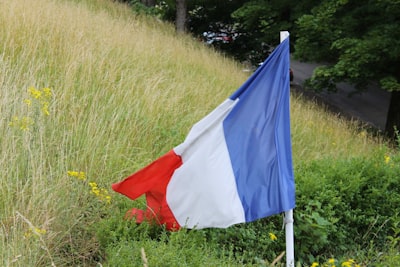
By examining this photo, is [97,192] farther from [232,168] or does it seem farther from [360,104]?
[360,104]

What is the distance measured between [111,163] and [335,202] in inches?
78.0

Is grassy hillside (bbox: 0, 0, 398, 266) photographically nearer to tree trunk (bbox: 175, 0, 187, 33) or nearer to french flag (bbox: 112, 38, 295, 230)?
french flag (bbox: 112, 38, 295, 230)

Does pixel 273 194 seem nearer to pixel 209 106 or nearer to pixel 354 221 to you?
pixel 354 221

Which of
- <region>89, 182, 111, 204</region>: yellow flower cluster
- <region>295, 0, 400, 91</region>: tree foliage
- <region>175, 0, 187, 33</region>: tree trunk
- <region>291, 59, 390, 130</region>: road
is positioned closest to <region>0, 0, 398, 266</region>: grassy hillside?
<region>89, 182, 111, 204</region>: yellow flower cluster

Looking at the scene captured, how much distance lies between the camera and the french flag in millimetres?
3502

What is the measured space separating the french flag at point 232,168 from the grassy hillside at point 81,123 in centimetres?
29

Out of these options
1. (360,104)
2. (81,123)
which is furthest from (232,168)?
(360,104)

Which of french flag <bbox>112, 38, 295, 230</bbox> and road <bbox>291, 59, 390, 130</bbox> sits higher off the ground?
french flag <bbox>112, 38, 295, 230</bbox>

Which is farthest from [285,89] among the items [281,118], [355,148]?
[355,148]

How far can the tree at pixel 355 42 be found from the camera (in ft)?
35.1

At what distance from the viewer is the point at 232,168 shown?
3.57 metres

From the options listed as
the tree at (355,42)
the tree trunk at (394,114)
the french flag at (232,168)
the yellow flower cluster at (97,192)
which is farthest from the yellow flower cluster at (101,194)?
the tree trunk at (394,114)

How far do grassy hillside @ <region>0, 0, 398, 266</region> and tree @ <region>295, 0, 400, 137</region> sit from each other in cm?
208

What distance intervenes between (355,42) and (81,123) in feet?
25.4
